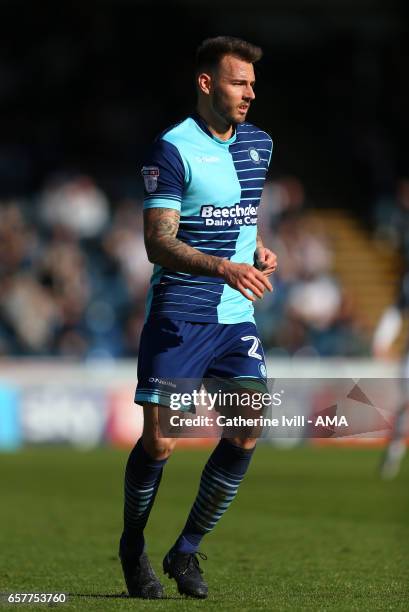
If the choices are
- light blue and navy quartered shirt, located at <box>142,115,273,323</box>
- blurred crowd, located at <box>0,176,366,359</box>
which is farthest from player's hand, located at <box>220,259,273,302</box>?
blurred crowd, located at <box>0,176,366,359</box>

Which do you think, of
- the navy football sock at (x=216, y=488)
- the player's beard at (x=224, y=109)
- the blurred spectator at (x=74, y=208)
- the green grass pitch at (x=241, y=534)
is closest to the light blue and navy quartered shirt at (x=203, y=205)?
the player's beard at (x=224, y=109)

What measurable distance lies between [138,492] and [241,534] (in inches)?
128

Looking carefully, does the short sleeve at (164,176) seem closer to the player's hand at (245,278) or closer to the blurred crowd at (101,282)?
the player's hand at (245,278)

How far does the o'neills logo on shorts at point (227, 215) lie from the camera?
20.8 feet

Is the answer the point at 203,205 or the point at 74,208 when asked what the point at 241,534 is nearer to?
the point at 203,205

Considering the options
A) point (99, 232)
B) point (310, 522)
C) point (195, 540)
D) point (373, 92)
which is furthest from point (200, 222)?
point (373, 92)

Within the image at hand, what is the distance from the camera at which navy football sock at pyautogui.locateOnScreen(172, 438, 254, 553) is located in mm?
6352

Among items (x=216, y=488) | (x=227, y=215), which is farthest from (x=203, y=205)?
(x=216, y=488)

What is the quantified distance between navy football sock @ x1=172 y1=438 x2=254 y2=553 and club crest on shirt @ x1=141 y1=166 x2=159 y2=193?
1.19 meters

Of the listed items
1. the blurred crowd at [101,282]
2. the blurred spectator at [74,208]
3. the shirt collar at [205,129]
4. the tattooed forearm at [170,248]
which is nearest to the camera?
the tattooed forearm at [170,248]

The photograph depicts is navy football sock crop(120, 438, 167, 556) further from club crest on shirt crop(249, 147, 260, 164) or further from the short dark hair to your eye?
the short dark hair

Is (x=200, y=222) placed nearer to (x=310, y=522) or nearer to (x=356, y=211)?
(x=310, y=522)

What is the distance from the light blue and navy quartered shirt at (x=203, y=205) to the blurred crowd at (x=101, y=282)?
41.6ft

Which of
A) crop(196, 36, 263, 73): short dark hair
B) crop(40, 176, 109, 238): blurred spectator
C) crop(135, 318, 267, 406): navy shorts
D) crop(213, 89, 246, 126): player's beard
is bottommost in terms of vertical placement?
crop(40, 176, 109, 238): blurred spectator
